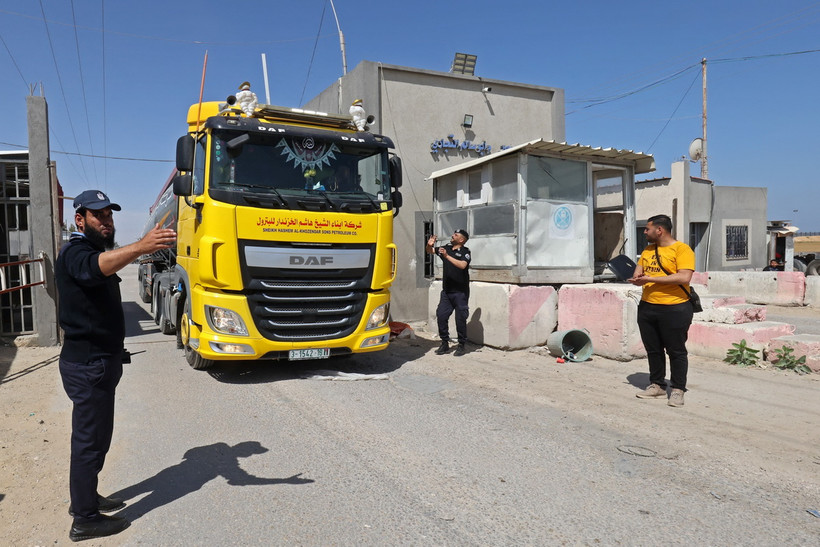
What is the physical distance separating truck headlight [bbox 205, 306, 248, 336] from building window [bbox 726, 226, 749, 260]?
21.5 metres

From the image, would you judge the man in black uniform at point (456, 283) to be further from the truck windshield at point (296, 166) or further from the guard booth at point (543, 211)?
the truck windshield at point (296, 166)

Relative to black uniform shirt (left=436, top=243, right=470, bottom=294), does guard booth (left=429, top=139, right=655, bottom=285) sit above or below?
above

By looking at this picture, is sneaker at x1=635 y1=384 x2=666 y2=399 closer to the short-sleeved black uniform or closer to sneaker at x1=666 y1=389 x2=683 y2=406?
sneaker at x1=666 y1=389 x2=683 y2=406

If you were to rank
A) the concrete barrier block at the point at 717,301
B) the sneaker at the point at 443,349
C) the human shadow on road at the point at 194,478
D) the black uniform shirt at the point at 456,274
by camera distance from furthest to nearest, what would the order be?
the sneaker at the point at 443,349 < the concrete barrier block at the point at 717,301 < the black uniform shirt at the point at 456,274 < the human shadow on road at the point at 194,478

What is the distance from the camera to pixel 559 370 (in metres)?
7.48

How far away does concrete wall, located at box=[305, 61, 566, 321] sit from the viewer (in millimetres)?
12375

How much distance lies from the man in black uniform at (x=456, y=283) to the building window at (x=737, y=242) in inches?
711

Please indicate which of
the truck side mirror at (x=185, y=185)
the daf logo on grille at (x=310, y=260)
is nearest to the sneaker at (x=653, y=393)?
the daf logo on grille at (x=310, y=260)

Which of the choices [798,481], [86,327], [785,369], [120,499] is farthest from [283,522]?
[785,369]

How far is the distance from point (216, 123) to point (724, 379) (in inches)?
269

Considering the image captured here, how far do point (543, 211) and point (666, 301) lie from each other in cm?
382

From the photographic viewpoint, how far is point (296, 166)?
660cm

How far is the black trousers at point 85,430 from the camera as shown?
119 inches

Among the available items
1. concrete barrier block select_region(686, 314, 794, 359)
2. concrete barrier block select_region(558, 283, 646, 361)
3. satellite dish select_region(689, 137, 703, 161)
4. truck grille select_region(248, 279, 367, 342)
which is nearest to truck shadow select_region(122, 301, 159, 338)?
truck grille select_region(248, 279, 367, 342)
